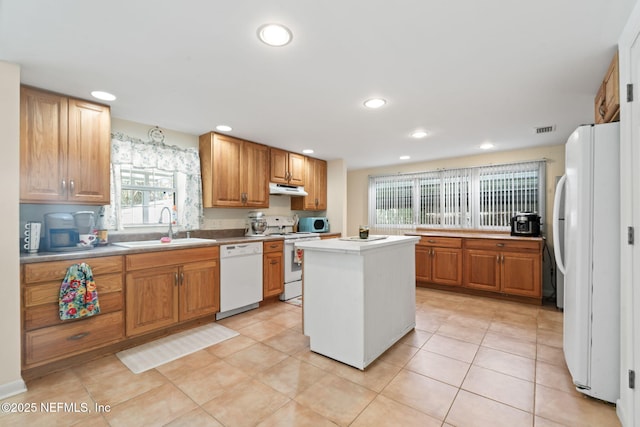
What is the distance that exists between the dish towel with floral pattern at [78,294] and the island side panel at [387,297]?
2.14 m

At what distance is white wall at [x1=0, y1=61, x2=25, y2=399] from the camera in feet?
6.24

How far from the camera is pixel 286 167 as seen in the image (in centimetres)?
458

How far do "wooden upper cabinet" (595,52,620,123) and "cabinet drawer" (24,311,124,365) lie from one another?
3.97m

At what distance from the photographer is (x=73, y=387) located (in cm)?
201

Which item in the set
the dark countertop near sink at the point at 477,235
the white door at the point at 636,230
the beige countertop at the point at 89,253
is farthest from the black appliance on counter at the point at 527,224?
the beige countertop at the point at 89,253

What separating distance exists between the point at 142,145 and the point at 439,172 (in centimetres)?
455

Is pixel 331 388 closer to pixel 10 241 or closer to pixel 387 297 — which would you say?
pixel 387 297

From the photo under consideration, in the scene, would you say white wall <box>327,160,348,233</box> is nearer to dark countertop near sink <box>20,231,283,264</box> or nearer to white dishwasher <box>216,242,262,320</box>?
dark countertop near sink <box>20,231,283,264</box>

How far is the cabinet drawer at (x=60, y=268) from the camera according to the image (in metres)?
2.06

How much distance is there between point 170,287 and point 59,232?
1.01m

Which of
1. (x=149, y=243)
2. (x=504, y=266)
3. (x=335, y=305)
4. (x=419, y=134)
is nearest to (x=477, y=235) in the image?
(x=504, y=266)

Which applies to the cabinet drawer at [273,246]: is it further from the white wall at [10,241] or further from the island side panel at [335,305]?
the white wall at [10,241]

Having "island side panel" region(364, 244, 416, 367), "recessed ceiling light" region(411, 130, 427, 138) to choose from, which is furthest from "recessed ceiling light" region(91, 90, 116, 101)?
"recessed ceiling light" region(411, 130, 427, 138)

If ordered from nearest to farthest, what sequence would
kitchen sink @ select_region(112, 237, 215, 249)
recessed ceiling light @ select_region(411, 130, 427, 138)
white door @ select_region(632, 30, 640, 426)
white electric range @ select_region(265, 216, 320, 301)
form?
white door @ select_region(632, 30, 640, 426) → kitchen sink @ select_region(112, 237, 215, 249) → recessed ceiling light @ select_region(411, 130, 427, 138) → white electric range @ select_region(265, 216, 320, 301)
